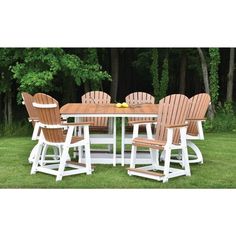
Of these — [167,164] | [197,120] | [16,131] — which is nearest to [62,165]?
[167,164]

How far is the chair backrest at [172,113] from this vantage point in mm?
5375

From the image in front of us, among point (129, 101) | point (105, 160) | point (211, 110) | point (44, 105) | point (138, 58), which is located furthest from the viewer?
point (138, 58)

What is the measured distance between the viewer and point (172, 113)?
5477mm

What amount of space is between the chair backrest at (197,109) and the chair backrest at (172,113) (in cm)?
72

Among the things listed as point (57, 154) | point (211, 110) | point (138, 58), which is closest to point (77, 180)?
point (57, 154)

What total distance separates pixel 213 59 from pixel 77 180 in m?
7.20

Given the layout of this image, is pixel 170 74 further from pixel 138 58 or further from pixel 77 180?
pixel 77 180

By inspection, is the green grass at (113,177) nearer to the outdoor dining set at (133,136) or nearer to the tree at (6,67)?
the outdoor dining set at (133,136)

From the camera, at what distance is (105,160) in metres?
6.14

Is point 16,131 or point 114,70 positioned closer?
point 16,131

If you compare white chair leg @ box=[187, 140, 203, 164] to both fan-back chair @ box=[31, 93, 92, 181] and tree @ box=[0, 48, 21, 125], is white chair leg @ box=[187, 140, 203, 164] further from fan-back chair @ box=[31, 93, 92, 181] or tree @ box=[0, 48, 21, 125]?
tree @ box=[0, 48, 21, 125]

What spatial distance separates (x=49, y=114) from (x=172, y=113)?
143 cm

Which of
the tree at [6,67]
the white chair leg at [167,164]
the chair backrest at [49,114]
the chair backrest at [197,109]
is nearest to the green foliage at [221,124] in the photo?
the chair backrest at [197,109]

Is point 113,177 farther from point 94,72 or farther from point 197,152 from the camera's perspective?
point 94,72
